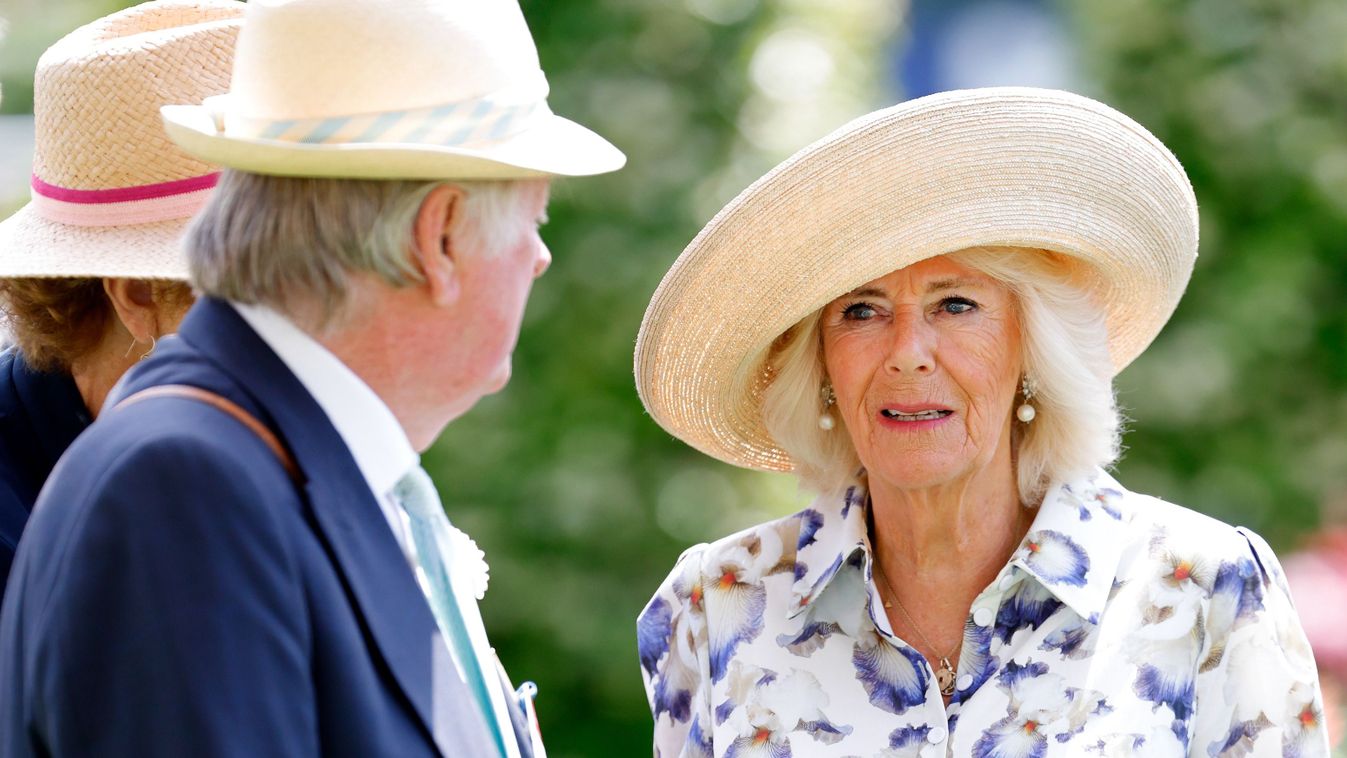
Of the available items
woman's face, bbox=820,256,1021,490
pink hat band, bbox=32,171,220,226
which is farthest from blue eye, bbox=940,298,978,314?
pink hat band, bbox=32,171,220,226

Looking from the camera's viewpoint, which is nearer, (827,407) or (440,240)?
(440,240)

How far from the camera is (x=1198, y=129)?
9859 mm

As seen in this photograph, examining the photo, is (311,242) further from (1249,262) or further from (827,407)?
(1249,262)

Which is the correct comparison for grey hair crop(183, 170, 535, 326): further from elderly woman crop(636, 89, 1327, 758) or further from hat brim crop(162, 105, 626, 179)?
elderly woman crop(636, 89, 1327, 758)

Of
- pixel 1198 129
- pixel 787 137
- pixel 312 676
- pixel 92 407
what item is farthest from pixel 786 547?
pixel 1198 129

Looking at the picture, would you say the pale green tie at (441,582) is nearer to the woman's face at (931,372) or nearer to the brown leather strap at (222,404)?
the brown leather strap at (222,404)

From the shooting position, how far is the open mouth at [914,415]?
125 inches

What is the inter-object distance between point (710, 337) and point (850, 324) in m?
0.31

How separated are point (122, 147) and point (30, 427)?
20.6 inches

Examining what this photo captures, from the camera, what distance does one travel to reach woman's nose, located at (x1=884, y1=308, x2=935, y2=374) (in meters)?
3.16

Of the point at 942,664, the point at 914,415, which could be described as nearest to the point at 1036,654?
the point at 942,664

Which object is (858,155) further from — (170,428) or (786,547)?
(170,428)

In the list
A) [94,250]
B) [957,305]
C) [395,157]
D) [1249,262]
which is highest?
[395,157]

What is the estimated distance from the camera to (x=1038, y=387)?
3271mm
